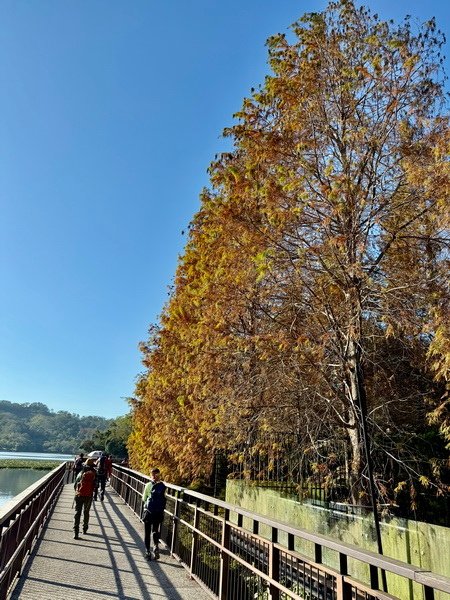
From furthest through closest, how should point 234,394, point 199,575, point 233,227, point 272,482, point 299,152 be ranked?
point 272,482 → point 234,394 → point 233,227 → point 299,152 → point 199,575

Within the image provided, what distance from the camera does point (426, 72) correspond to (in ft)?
32.4

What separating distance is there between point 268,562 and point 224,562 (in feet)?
4.41

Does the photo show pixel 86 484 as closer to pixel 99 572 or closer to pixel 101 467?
pixel 99 572

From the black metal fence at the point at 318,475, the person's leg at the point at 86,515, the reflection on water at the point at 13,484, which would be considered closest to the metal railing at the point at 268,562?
the person's leg at the point at 86,515

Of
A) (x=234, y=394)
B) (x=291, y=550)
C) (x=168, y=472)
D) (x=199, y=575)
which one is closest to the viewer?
(x=291, y=550)

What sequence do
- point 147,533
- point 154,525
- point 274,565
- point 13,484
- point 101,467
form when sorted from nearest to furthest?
point 274,565
point 147,533
point 154,525
point 101,467
point 13,484

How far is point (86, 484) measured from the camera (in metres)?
10.2

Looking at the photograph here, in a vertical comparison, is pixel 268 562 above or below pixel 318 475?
below

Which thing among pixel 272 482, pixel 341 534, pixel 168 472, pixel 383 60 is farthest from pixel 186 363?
pixel 383 60

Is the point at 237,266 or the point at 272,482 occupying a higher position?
the point at 237,266

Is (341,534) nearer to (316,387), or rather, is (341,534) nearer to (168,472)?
(316,387)

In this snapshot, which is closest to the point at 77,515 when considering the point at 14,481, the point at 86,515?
the point at 86,515

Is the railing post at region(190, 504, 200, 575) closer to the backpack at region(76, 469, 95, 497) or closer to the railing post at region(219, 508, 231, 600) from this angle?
the railing post at region(219, 508, 231, 600)

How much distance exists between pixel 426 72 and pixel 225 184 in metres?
4.97
